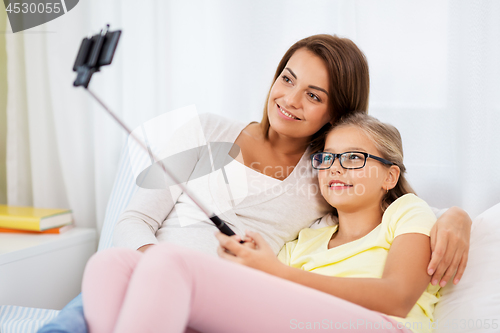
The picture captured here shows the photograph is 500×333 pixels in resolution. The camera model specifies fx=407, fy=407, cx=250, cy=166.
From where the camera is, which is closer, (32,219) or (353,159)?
(353,159)

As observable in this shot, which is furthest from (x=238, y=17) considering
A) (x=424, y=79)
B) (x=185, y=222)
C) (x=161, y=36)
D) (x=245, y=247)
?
(x=245, y=247)

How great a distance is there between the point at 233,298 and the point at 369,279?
0.30 m

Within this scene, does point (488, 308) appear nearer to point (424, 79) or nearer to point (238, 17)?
point (424, 79)

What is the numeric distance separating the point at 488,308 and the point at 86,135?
4.88ft

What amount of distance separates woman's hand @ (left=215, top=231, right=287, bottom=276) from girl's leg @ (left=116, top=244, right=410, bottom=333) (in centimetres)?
8

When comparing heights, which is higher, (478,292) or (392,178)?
(392,178)

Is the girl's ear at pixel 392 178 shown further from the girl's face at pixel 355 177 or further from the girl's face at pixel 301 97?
the girl's face at pixel 301 97

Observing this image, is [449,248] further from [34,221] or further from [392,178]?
[34,221]

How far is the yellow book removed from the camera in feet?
4.62

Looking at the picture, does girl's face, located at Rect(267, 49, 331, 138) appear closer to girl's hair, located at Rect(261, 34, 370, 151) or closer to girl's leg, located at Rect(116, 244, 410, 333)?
girl's hair, located at Rect(261, 34, 370, 151)

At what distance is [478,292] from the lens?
0.86m

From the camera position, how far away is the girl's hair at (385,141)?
101 centimetres

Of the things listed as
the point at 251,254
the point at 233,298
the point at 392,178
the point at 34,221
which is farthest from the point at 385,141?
the point at 34,221

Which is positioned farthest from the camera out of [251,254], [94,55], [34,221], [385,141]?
[34,221]
